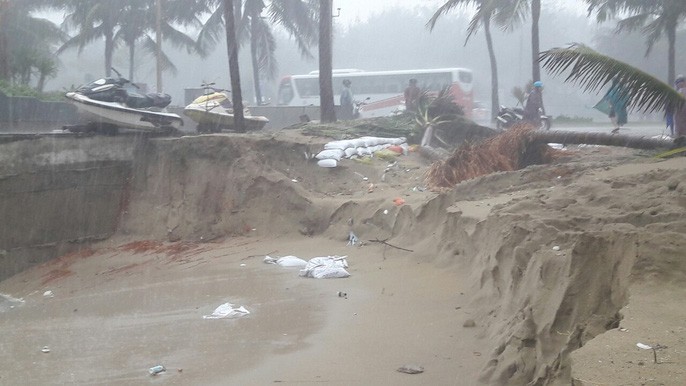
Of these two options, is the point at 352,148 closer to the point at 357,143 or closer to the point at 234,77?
the point at 357,143

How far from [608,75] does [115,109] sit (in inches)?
399

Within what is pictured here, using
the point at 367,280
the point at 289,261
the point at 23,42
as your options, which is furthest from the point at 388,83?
the point at 367,280

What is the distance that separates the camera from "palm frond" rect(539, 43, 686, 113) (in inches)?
341

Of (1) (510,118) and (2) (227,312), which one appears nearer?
(2) (227,312)

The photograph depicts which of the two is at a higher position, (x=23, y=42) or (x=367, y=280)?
(x=23, y=42)

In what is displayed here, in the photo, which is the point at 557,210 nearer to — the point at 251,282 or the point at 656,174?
the point at 656,174

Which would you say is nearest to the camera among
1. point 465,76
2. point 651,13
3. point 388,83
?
point 651,13

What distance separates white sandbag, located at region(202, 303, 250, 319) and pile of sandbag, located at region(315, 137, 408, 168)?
239 inches

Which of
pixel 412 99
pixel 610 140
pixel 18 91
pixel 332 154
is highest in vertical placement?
pixel 18 91

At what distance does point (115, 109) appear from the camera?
15977 millimetres

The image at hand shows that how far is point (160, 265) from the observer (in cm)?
1365

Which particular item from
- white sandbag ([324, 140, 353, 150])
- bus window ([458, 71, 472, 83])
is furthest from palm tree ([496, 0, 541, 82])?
bus window ([458, 71, 472, 83])

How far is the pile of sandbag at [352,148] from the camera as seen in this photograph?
15.6 meters

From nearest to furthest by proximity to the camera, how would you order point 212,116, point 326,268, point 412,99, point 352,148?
point 326,268 < point 352,148 < point 212,116 < point 412,99
